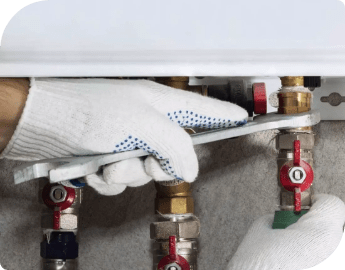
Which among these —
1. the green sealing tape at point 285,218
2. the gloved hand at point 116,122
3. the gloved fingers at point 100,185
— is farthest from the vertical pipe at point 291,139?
the gloved fingers at point 100,185

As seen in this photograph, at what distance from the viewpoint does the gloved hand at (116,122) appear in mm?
770

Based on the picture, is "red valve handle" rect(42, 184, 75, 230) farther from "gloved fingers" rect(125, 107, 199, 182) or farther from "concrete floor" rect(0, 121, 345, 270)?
"gloved fingers" rect(125, 107, 199, 182)

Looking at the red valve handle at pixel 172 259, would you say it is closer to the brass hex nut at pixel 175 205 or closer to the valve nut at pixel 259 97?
the brass hex nut at pixel 175 205

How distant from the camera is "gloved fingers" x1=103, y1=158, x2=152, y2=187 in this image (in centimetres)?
79

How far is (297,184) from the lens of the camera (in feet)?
2.89

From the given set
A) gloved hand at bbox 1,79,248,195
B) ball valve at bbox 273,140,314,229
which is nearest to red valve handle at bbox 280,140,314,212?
ball valve at bbox 273,140,314,229

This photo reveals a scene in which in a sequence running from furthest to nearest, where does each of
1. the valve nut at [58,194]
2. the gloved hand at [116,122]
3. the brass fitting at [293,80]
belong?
the valve nut at [58,194] → the brass fitting at [293,80] → the gloved hand at [116,122]

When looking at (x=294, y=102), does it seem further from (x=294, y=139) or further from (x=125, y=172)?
(x=125, y=172)

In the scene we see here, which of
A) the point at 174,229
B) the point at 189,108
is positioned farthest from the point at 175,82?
the point at 174,229

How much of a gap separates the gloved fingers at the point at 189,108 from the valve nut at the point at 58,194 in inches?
9.5

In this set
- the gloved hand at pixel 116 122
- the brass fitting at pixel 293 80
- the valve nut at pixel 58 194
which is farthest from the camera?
the valve nut at pixel 58 194

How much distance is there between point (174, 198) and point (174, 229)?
1.6 inches
